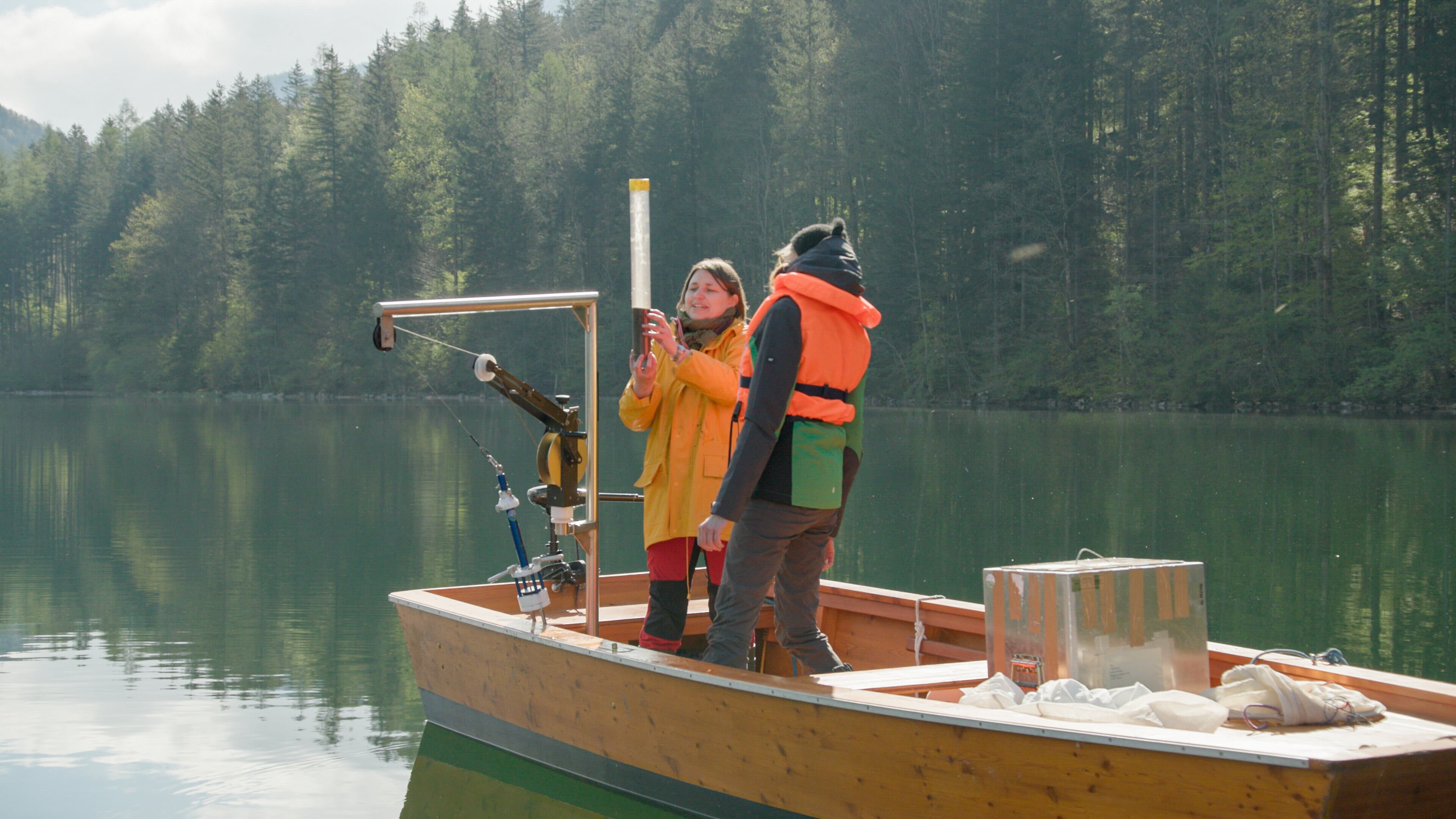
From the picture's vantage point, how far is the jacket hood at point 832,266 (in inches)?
152

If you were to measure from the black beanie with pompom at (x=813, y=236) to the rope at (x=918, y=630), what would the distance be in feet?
6.04

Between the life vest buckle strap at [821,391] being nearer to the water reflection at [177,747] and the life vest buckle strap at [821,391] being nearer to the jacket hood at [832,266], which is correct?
the jacket hood at [832,266]

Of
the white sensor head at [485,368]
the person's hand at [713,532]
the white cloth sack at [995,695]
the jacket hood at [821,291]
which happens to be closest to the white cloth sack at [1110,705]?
the white cloth sack at [995,695]

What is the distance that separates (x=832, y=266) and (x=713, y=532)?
0.88 m

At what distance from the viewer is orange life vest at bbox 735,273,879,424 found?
384 cm

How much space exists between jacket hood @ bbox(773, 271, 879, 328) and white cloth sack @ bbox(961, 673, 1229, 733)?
115 centimetres

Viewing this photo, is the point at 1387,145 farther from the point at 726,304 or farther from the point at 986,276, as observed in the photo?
Result: the point at 726,304

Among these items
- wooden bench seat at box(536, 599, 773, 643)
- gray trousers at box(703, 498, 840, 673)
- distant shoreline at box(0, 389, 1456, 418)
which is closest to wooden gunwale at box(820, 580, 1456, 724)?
wooden bench seat at box(536, 599, 773, 643)

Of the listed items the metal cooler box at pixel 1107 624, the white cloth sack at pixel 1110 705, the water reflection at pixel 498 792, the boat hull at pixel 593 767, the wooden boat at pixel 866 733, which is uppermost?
the metal cooler box at pixel 1107 624

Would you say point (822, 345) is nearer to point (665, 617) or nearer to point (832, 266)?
point (832, 266)

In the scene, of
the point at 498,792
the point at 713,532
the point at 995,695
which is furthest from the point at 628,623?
the point at 995,695

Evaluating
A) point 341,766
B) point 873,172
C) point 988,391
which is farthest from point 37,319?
point 341,766

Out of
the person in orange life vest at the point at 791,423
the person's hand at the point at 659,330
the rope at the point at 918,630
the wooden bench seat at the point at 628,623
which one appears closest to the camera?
the person in orange life vest at the point at 791,423

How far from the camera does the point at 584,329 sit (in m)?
4.72
